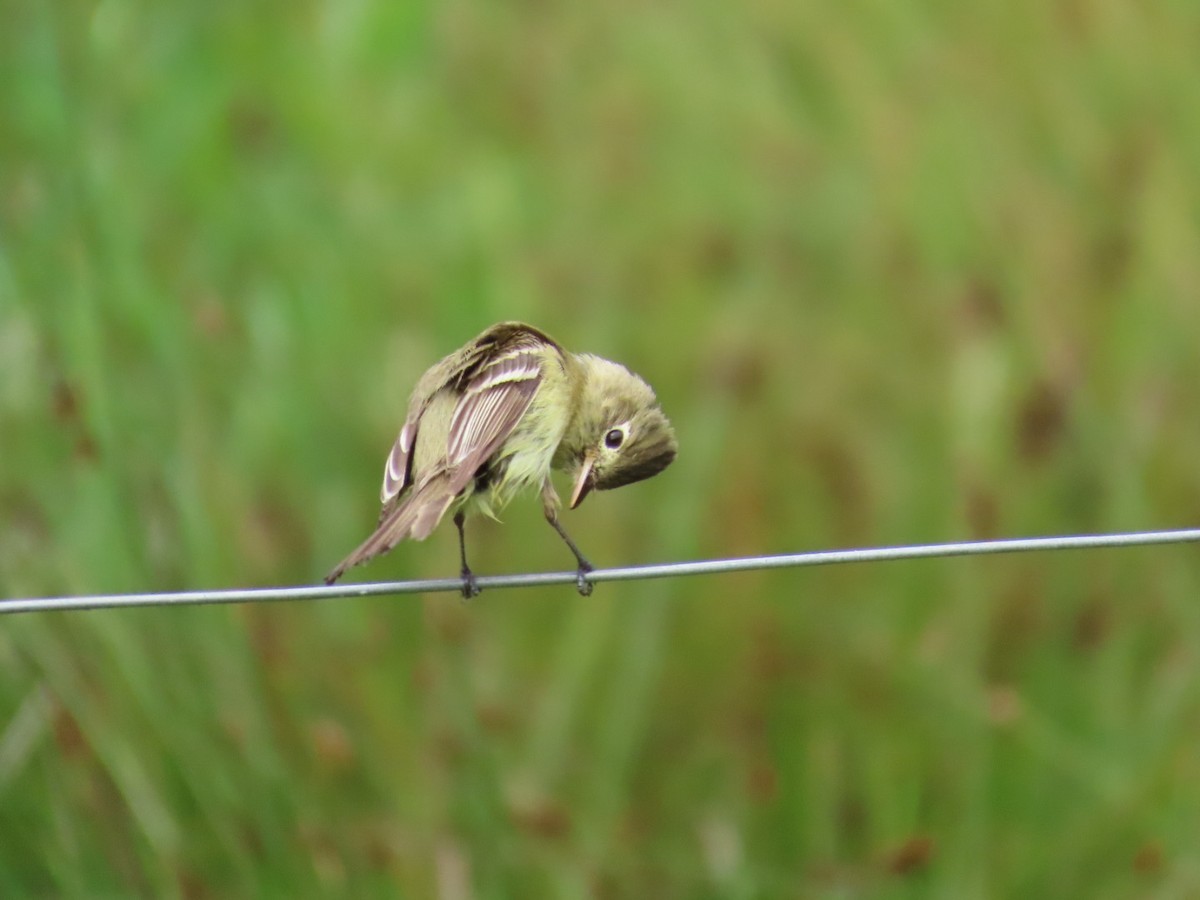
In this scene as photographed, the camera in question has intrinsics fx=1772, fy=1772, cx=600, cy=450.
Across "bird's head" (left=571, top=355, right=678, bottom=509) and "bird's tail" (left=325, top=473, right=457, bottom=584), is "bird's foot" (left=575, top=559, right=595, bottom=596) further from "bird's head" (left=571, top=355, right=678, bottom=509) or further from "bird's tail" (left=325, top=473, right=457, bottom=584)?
"bird's tail" (left=325, top=473, right=457, bottom=584)

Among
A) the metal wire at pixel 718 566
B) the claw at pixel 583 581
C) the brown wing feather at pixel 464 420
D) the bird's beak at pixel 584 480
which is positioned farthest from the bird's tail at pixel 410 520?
the bird's beak at pixel 584 480

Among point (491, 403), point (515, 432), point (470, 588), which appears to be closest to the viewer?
point (470, 588)

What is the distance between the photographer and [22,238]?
595 centimetres

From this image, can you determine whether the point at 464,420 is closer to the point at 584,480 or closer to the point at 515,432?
the point at 515,432

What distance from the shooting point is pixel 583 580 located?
3.45m

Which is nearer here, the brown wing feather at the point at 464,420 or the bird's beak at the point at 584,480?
the brown wing feather at the point at 464,420

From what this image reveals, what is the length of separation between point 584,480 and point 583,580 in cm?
96

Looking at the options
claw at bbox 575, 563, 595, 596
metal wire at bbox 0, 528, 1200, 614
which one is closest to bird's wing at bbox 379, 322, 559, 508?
claw at bbox 575, 563, 595, 596

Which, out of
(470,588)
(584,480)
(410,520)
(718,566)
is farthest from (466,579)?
(584,480)

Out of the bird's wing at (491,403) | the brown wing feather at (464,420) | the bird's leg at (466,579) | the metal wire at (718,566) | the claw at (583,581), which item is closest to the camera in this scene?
the metal wire at (718,566)

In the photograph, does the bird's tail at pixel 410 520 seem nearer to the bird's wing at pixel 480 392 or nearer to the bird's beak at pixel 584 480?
the bird's wing at pixel 480 392

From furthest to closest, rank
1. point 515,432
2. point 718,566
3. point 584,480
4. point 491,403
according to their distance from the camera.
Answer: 1. point 584,480
2. point 515,432
3. point 491,403
4. point 718,566

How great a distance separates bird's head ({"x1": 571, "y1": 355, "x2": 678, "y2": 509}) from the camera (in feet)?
14.5

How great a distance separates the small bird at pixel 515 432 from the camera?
Result: 3.91 metres
